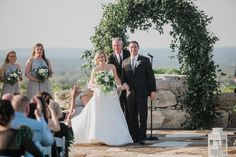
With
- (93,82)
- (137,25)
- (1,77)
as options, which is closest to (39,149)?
(93,82)

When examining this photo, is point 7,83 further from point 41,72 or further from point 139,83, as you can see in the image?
point 139,83

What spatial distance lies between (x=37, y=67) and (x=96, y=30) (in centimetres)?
198

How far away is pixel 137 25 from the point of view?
12750 mm

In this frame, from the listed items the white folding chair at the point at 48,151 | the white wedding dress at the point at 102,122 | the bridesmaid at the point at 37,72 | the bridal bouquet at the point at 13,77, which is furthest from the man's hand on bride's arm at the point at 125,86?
the white folding chair at the point at 48,151

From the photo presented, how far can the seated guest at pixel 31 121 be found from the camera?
5.27 m

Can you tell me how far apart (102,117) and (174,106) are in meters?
2.88

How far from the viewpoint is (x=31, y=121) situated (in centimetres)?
539

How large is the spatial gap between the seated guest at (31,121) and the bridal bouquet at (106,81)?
4.90 metres

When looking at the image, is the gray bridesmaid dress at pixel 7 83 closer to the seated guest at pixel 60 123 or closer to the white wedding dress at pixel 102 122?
the white wedding dress at pixel 102 122

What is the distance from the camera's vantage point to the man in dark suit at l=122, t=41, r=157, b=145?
10.8 meters

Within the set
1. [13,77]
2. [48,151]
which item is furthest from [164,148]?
[48,151]

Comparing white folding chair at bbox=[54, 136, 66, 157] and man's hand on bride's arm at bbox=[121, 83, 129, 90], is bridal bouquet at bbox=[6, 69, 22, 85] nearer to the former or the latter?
man's hand on bride's arm at bbox=[121, 83, 129, 90]

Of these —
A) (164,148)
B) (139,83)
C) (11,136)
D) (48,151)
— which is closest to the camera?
(11,136)

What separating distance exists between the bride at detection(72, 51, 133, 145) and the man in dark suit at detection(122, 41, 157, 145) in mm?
222
